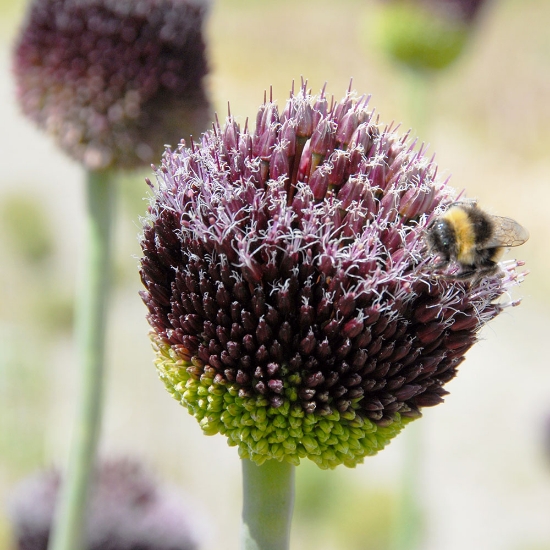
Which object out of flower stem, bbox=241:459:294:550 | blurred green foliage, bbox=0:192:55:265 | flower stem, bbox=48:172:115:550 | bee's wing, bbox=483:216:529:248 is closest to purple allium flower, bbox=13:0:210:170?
flower stem, bbox=48:172:115:550

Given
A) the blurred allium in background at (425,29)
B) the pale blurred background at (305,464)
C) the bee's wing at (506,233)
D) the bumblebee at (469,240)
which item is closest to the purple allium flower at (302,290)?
the bumblebee at (469,240)

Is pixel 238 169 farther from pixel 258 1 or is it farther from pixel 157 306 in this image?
pixel 258 1

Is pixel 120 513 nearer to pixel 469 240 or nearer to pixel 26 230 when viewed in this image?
pixel 469 240

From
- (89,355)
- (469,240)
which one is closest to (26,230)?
(89,355)

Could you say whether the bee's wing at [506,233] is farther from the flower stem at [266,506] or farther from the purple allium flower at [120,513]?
the purple allium flower at [120,513]

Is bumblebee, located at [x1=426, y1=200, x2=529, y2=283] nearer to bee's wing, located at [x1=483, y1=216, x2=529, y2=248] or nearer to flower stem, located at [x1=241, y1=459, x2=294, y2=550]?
bee's wing, located at [x1=483, y1=216, x2=529, y2=248]

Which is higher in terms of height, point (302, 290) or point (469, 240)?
point (469, 240)
